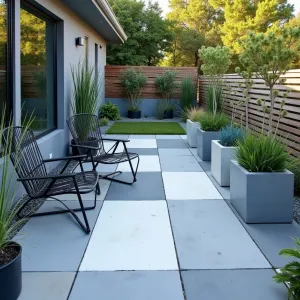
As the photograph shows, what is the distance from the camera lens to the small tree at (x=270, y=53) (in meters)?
4.18

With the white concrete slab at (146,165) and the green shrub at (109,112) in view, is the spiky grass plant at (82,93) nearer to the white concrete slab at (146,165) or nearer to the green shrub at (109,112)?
the white concrete slab at (146,165)

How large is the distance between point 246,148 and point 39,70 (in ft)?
10.5

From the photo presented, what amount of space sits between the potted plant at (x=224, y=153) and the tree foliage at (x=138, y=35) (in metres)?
14.9

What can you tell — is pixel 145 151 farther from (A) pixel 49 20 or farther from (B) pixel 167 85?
(B) pixel 167 85

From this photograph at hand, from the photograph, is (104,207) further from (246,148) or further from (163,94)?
(163,94)

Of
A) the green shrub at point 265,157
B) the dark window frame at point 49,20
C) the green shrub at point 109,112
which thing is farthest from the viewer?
the green shrub at point 109,112

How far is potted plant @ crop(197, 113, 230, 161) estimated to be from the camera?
6.55 m

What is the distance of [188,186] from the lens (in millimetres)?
5027

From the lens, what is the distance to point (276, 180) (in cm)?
374

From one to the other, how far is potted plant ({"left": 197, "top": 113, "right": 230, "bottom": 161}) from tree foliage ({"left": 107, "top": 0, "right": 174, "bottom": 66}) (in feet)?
43.9

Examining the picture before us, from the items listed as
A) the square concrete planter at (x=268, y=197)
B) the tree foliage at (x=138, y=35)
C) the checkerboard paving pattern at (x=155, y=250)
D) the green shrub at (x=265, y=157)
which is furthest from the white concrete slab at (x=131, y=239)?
the tree foliage at (x=138, y=35)

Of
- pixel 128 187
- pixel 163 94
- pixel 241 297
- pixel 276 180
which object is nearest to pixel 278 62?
pixel 276 180

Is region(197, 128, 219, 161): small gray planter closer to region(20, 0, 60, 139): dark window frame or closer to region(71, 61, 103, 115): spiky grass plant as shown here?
region(71, 61, 103, 115): spiky grass plant

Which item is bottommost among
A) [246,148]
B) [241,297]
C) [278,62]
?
[241,297]
